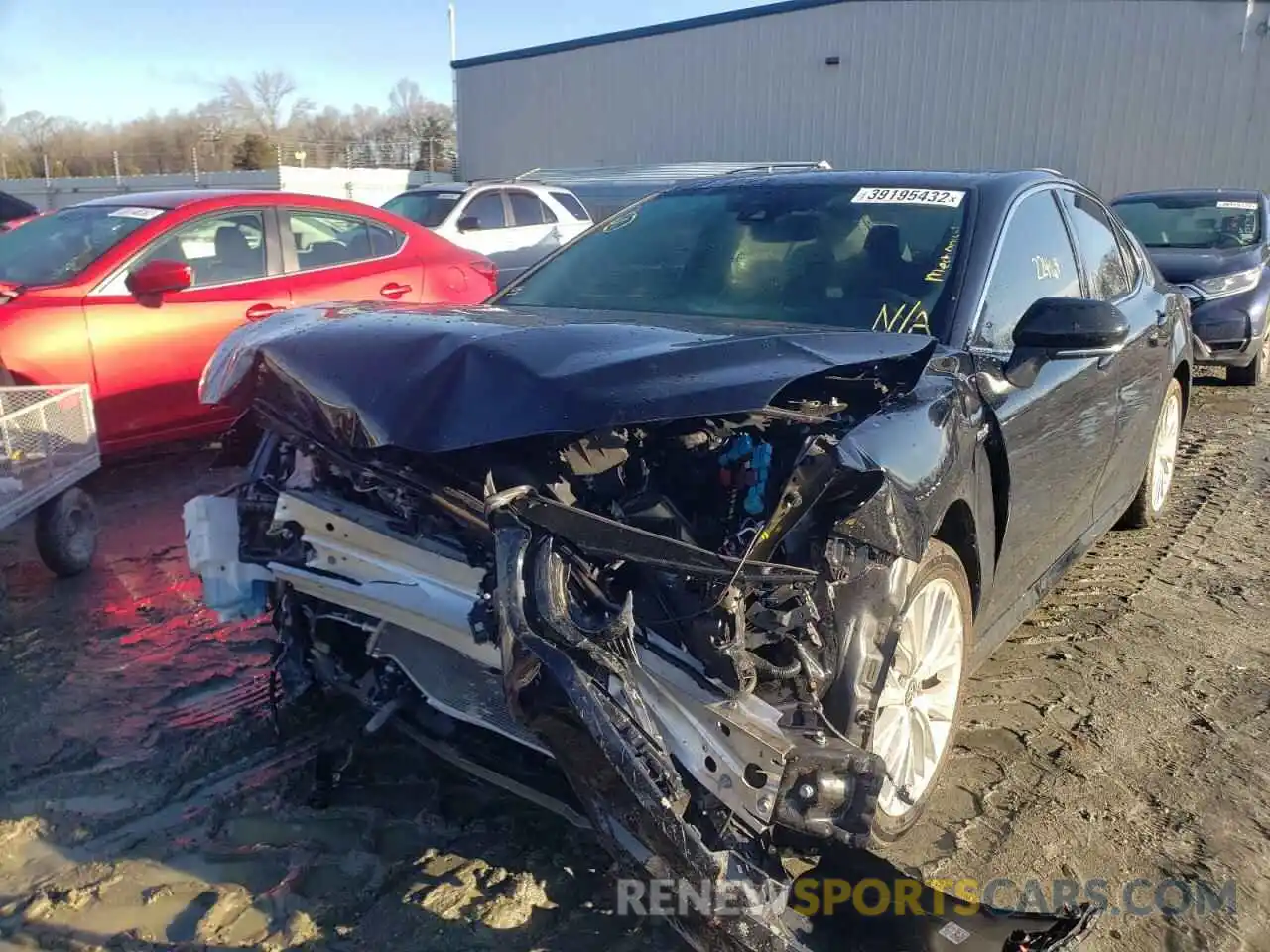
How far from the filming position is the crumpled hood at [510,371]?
2285mm

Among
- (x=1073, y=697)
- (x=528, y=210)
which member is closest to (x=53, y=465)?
(x=1073, y=697)

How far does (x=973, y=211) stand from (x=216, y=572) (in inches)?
104

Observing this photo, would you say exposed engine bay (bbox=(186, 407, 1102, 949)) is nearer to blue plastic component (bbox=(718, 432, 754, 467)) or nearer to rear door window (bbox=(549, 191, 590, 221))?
blue plastic component (bbox=(718, 432, 754, 467))

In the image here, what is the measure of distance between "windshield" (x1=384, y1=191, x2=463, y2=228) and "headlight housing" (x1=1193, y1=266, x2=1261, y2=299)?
737 centimetres

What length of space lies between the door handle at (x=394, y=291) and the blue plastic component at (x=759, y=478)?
4.97 metres

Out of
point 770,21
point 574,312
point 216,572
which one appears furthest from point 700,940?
point 770,21

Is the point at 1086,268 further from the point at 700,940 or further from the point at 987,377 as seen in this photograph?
the point at 700,940

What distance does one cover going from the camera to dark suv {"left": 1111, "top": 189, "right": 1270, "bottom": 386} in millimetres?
8836

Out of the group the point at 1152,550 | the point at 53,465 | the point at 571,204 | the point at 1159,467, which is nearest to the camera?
the point at 53,465

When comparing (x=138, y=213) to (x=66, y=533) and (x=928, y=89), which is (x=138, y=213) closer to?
(x=66, y=533)

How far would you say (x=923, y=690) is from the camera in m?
2.81

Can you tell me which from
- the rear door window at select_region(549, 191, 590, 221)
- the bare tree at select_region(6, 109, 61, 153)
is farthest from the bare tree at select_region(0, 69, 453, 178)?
the rear door window at select_region(549, 191, 590, 221)

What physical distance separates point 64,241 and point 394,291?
1927 millimetres

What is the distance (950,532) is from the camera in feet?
9.27
